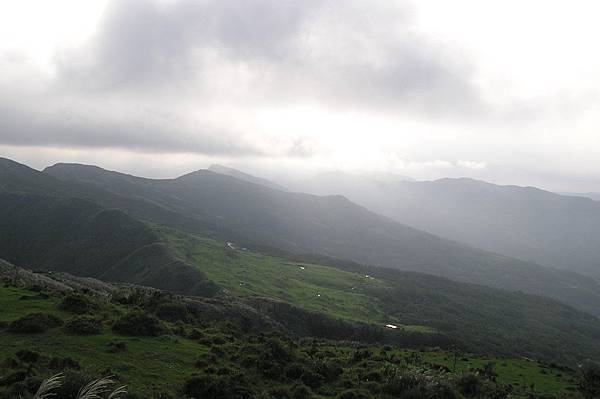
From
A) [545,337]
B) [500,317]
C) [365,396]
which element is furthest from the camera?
[500,317]

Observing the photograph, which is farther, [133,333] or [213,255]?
[213,255]

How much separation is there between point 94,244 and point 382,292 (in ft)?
387

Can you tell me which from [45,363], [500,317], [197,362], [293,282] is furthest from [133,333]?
[500,317]

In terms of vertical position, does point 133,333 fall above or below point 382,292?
A: above

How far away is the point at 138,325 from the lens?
85.4 feet

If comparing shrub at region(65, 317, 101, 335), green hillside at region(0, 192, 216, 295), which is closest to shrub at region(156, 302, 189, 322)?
shrub at region(65, 317, 101, 335)

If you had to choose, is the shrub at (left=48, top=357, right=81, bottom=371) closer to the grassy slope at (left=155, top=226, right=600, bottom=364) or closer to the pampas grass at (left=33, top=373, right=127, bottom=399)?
the pampas grass at (left=33, top=373, right=127, bottom=399)

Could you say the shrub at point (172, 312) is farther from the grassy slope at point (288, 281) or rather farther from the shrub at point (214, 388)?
the grassy slope at point (288, 281)

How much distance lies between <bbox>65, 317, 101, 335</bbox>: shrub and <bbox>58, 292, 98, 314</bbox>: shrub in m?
3.71

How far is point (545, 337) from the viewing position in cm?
15812

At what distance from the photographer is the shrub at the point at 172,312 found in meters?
33.7

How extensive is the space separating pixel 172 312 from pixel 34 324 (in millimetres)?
12149

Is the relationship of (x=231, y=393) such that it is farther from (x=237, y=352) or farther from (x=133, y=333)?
(x=133, y=333)

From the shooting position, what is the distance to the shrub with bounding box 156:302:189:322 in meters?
33.7
